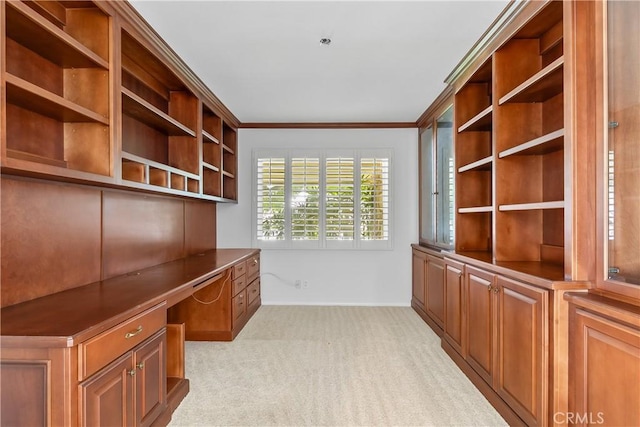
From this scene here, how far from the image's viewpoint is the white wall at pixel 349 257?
470 cm

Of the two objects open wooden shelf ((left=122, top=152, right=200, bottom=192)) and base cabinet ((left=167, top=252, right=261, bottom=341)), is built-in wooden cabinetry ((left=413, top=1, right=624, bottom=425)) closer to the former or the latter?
base cabinet ((left=167, top=252, right=261, bottom=341))

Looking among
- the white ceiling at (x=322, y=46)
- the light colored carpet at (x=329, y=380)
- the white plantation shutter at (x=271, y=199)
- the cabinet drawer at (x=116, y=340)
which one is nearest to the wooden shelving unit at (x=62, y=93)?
the white ceiling at (x=322, y=46)

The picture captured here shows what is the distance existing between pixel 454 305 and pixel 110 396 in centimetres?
254

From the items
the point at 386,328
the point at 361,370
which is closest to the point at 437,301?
the point at 386,328

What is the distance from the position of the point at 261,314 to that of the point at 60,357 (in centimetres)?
315

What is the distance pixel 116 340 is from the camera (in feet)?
4.93

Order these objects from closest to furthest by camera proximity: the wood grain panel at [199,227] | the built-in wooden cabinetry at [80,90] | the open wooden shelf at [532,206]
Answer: the built-in wooden cabinetry at [80,90], the open wooden shelf at [532,206], the wood grain panel at [199,227]

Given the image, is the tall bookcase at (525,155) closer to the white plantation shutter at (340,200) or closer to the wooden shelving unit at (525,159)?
the wooden shelving unit at (525,159)

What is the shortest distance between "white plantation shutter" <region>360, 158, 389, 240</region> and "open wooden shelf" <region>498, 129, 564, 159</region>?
2.34m

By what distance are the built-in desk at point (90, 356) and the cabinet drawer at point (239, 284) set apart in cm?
128

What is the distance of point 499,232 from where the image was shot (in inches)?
95.3

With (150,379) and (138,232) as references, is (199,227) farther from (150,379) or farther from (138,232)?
(150,379)

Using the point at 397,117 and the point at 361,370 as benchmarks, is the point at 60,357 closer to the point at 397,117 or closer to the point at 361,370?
the point at 361,370

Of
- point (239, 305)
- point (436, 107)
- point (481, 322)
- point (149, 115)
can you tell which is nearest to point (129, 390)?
point (149, 115)
